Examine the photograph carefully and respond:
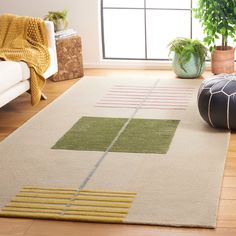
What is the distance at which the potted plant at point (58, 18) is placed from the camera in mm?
5414

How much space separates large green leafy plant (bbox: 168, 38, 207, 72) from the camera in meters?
5.27

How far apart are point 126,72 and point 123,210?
117 inches

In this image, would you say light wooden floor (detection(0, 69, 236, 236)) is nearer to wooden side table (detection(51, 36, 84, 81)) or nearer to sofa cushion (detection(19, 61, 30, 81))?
sofa cushion (detection(19, 61, 30, 81))

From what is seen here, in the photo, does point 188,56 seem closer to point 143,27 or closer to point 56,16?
point 143,27

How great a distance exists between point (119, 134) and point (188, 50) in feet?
→ 5.25

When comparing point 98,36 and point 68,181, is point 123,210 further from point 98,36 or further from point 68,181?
point 98,36

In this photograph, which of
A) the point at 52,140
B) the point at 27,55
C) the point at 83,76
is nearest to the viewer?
the point at 52,140

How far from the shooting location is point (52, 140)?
12.7 feet

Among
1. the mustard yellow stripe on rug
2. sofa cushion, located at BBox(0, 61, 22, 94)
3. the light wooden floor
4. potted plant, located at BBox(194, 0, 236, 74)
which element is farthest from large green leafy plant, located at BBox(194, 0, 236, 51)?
the mustard yellow stripe on rug

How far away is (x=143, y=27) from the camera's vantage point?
591 centimetres

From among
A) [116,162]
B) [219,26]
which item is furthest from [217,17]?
[116,162]

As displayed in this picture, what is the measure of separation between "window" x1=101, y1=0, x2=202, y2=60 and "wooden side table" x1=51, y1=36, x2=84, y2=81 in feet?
1.90

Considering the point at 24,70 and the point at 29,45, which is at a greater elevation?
the point at 29,45

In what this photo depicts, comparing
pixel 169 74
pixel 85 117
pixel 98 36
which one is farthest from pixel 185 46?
pixel 85 117
